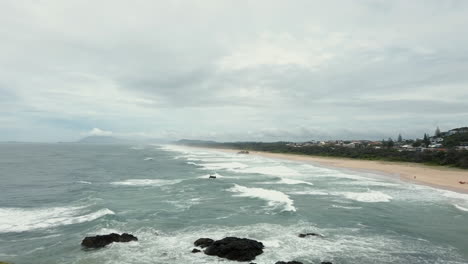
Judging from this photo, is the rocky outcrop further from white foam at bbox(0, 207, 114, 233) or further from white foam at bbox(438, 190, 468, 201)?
white foam at bbox(438, 190, 468, 201)

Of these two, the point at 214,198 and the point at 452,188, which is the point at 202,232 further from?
the point at 452,188

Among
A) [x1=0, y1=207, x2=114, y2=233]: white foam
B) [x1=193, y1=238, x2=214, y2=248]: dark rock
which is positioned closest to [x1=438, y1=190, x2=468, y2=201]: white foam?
[x1=193, y1=238, x2=214, y2=248]: dark rock

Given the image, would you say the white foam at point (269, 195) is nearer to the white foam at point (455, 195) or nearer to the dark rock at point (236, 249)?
the dark rock at point (236, 249)

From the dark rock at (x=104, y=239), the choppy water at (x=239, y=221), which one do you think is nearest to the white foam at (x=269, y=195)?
the choppy water at (x=239, y=221)

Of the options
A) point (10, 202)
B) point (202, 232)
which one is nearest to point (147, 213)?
point (202, 232)

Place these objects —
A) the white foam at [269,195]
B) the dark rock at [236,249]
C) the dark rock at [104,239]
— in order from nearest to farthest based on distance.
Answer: the dark rock at [236,249], the dark rock at [104,239], the white foam at [269,195]

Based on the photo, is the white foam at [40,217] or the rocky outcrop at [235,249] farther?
the white foam at [40,217]

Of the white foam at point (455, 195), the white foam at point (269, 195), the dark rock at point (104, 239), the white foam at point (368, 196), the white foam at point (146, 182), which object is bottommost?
the dark rock at point (104, 239)
